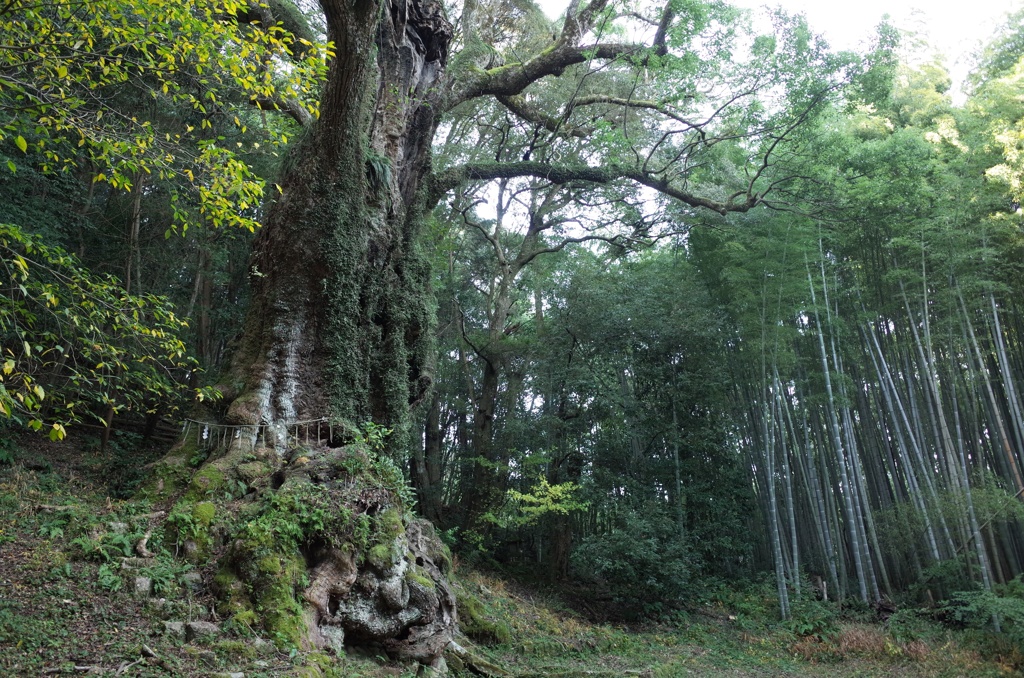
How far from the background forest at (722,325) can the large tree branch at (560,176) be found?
27 cm

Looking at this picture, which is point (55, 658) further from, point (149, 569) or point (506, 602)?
point (506, 602)

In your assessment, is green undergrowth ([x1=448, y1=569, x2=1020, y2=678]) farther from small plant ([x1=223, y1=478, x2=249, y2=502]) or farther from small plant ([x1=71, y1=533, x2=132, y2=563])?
small plant ([x1=71, y1=533, x2=132, y2=563])

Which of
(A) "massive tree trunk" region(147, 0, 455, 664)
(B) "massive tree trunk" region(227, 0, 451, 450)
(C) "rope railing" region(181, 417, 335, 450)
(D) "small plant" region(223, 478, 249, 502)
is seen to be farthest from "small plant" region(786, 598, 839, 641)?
(D) "small plant" region(223, 478, 249, 502)

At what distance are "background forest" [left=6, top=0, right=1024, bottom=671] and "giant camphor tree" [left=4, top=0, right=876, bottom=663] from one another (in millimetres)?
167

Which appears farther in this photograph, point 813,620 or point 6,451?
point 813,620

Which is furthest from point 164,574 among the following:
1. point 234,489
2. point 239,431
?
point 239,431

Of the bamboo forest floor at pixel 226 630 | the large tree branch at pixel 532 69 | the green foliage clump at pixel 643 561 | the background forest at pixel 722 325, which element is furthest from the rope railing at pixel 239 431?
the green foliage clump at pixel 643 561

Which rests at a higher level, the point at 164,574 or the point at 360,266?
the point at 360,266

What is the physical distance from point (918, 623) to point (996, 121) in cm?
717

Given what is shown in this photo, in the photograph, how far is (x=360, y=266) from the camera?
20.8 feet

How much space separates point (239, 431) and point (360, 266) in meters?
1.97

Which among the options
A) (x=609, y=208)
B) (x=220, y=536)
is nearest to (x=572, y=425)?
(x=609, y=208)

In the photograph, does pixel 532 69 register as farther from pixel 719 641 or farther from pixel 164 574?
pixel 719 641

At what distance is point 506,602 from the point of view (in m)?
8.59
